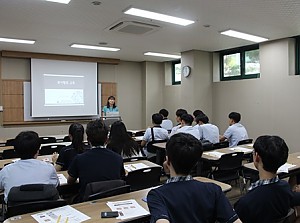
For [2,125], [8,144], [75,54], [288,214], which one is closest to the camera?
[288,214]

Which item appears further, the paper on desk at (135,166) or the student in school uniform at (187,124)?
the student in school uniform at (187,124)

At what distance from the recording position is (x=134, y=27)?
17.1 feet

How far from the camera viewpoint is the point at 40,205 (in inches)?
76.5

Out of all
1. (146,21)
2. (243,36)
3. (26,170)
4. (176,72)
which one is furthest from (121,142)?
(176,72)

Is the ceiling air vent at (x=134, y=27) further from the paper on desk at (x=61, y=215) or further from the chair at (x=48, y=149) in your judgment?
the paper on desk at (x=61, y=215)

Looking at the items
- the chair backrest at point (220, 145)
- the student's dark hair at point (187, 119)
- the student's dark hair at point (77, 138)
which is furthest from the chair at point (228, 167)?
the student's dark hair at point (77, 138)

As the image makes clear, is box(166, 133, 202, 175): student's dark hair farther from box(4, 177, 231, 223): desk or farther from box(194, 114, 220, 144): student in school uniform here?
box(194, 114, 220, 144): student in school uniform

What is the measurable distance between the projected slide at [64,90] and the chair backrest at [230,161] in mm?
5874

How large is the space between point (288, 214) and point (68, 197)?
2080 mm

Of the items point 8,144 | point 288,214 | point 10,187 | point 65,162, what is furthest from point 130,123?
point 288,214

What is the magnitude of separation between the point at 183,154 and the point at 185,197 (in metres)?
0.22

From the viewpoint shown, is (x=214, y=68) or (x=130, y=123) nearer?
(x=214, y=68)

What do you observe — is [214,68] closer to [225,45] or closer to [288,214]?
[225,45]

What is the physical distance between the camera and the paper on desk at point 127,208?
1.87 metres
